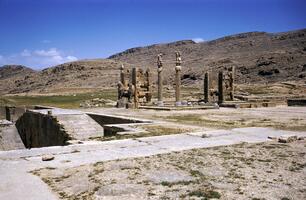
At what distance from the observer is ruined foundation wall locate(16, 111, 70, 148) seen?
18.7 meters

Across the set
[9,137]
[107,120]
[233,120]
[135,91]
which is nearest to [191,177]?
[233,120]

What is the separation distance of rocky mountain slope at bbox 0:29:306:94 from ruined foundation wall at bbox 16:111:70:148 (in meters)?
40.3

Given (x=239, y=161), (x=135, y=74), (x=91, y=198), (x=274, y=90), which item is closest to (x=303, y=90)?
(x=274, y=90)

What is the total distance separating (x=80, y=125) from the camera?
20.0 m

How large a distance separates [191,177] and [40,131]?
16.7 metres

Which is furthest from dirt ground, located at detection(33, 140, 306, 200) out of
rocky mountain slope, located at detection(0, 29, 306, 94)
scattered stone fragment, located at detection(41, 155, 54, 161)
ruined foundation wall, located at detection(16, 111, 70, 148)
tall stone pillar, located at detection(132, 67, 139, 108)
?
rocky mountain slope, located at detection(0, 29, 306, 94)

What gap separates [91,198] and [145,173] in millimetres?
1675

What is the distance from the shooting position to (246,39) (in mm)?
182125

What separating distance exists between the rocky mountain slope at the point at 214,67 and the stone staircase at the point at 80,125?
1800 inches

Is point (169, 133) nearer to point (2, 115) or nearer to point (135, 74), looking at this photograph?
point (135, 74)

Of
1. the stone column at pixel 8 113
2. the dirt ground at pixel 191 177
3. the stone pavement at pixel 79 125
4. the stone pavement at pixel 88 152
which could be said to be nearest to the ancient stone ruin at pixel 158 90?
the stone pavement at pixel 79 125

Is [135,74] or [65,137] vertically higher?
[135,74]

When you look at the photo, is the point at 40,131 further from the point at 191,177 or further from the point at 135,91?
the point at 191,177

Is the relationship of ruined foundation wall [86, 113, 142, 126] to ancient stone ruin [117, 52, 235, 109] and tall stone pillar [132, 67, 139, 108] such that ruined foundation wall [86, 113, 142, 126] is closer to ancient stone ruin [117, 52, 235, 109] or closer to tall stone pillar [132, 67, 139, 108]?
ancient stone ruin [117, 52, 235, 109]
